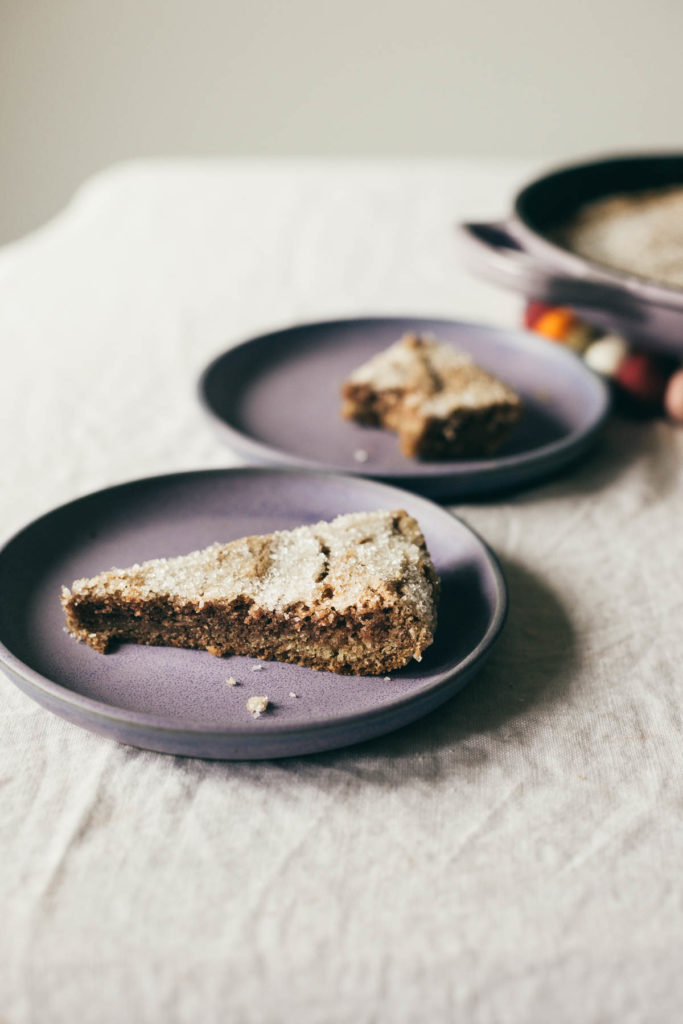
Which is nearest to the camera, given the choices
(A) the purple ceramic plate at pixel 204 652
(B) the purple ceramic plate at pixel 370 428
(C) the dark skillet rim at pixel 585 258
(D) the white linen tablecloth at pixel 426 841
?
(D) the white linen tablecloth at pixel 426 841

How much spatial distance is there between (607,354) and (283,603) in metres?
0.76

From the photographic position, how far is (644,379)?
1.27 m

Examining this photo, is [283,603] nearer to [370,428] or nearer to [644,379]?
[370,428]

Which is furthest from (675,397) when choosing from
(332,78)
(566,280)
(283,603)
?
(332,78)

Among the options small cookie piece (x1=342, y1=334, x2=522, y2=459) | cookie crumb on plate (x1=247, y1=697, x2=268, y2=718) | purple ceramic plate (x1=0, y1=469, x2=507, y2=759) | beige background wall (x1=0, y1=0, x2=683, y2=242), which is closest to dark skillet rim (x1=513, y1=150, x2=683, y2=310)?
small cookie piece (x1=342, y1=334, x2=522, y2=459)

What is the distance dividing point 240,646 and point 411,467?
1.18ft

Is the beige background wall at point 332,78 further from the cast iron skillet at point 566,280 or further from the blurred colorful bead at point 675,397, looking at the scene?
the blurred colorful bead at point 675,397

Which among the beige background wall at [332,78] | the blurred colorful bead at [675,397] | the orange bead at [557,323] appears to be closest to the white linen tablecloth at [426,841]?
the blurred colorful bead at [675,397]

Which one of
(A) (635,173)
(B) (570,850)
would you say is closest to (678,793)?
(B) (570,850)

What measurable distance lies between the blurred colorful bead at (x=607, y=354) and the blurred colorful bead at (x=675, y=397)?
79mm

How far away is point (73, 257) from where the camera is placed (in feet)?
5.94

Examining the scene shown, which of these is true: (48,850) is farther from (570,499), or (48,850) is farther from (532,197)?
(532,197)

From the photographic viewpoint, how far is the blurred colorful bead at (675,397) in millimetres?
1243

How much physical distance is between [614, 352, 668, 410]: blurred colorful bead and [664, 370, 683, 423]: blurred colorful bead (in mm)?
14
